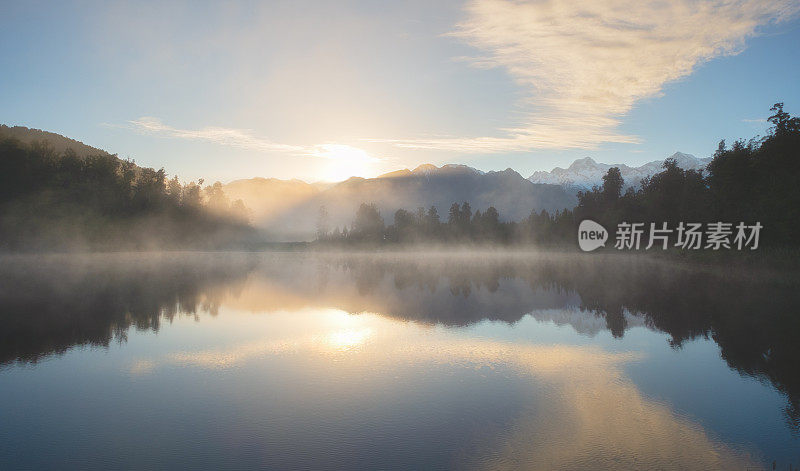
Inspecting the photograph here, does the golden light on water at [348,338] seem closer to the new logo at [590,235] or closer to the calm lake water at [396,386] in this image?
the calm lake water at [396,386]

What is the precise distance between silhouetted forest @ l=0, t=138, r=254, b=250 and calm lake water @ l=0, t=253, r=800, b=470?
88.2 m

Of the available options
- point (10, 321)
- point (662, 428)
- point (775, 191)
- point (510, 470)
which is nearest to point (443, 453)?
point (510, 470)

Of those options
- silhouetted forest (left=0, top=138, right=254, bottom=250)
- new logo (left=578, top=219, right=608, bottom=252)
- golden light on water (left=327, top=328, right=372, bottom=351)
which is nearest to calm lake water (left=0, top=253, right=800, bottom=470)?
golden light on water (left=327, top=328, right=372, bottom=351)

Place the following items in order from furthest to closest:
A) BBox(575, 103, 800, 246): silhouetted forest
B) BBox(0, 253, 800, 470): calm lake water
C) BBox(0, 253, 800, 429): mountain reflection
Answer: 1. BBox(575, 103, 800, 246): silhouetted forest
2. BBox(0, 253, 800, 429): mountain reflection
3. BBox(0, 253, 800, 470): calm lake water

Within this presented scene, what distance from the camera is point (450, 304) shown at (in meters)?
37.8

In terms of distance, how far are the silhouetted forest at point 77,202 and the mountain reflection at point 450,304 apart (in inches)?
2272

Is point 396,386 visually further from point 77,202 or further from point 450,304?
point 77,202

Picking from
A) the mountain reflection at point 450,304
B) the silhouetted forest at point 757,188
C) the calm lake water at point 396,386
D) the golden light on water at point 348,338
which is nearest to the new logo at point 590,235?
the silhouetted forest at point 757,188

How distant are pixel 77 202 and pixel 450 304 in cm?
11980

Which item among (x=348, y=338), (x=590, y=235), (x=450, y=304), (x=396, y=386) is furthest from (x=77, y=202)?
(x=590, y=235)

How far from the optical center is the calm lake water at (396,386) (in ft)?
38.5

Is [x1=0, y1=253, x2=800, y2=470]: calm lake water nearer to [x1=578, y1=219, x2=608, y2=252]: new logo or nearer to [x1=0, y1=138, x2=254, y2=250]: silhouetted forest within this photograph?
[x1=0, y1=138, x2=254, y2=250]: silhouetted forest

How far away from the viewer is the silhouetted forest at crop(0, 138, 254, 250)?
104m

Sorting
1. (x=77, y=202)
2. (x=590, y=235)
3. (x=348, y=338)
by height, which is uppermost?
(x=77, y=202)
